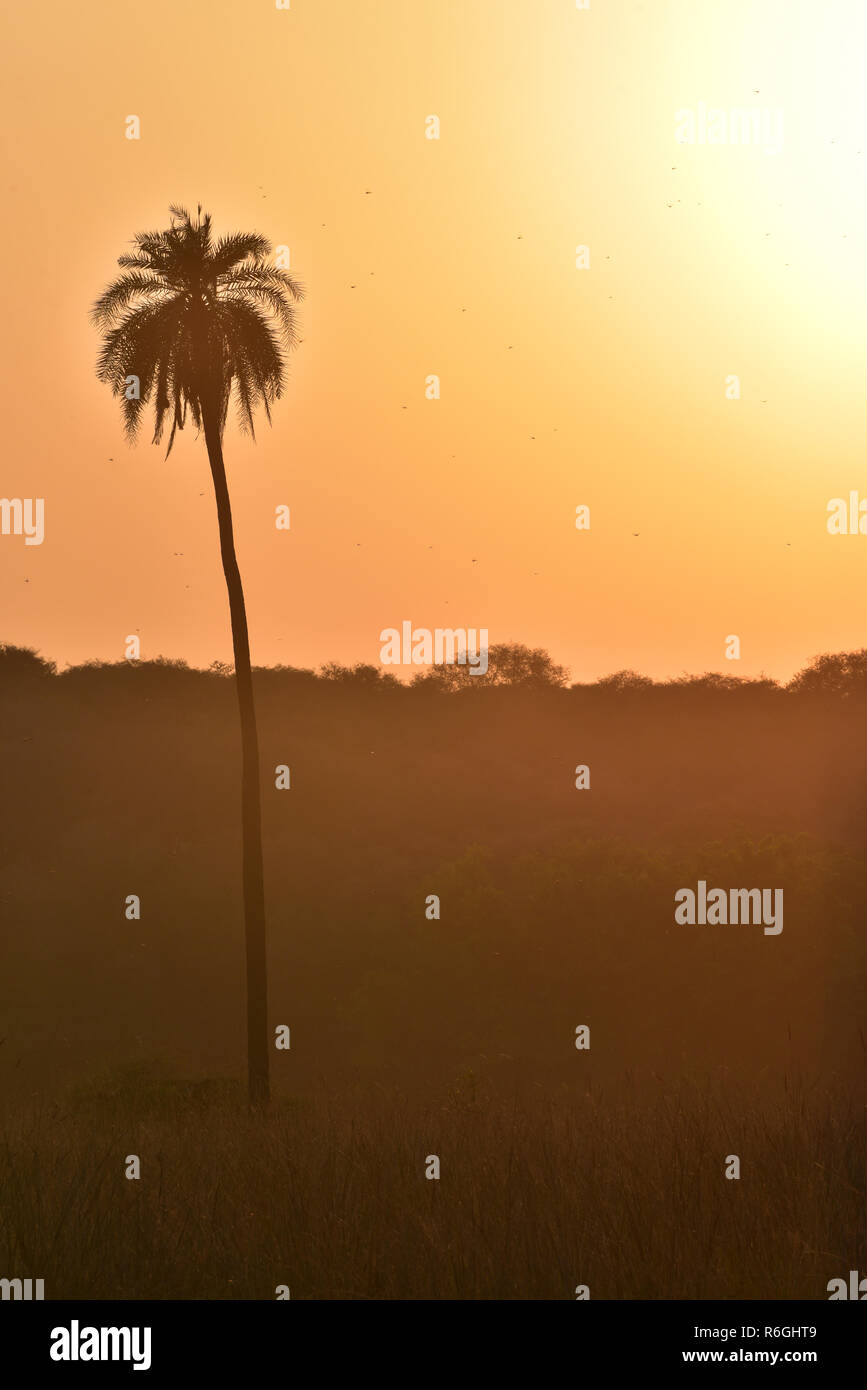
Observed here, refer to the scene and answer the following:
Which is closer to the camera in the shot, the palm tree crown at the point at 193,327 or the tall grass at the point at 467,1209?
the tall grass at the point at 467,1209

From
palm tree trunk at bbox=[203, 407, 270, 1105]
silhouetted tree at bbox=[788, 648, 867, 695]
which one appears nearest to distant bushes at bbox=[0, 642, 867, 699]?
silhouetted tree at bbox=[788, 648, 867, 695]

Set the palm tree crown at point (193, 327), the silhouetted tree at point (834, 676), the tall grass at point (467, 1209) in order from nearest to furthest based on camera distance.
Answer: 1. the tall grass at point (467, 1209)
2. the palm tree crown at point (193, 327)
3. the silhouetted tree at point (834, 676)

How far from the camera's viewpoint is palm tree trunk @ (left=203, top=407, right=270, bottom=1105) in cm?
2847

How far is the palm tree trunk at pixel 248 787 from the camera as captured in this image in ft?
93.4

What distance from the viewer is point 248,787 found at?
94.1 feet

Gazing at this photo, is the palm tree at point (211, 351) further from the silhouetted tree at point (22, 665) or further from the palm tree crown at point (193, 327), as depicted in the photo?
the silhouetted tree at point (22, 665)

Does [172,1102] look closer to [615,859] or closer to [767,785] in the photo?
[615,859]

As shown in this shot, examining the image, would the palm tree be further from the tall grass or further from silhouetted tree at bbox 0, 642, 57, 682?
silhouetted tree at bbox 0, 642, 57, 682

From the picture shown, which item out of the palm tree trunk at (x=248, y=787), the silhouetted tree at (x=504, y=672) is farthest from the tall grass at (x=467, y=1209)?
the silhouetted tree at (x=504, y=672)

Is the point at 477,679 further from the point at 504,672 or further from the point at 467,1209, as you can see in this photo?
the point at 467,1209

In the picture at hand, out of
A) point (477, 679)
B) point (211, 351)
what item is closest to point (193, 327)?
point (211, 351)

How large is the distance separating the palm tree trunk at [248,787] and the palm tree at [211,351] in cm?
3

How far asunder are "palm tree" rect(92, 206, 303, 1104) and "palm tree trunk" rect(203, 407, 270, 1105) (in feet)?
0.09

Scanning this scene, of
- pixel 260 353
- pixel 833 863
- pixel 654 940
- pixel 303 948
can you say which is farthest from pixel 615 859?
pixel 260 353
